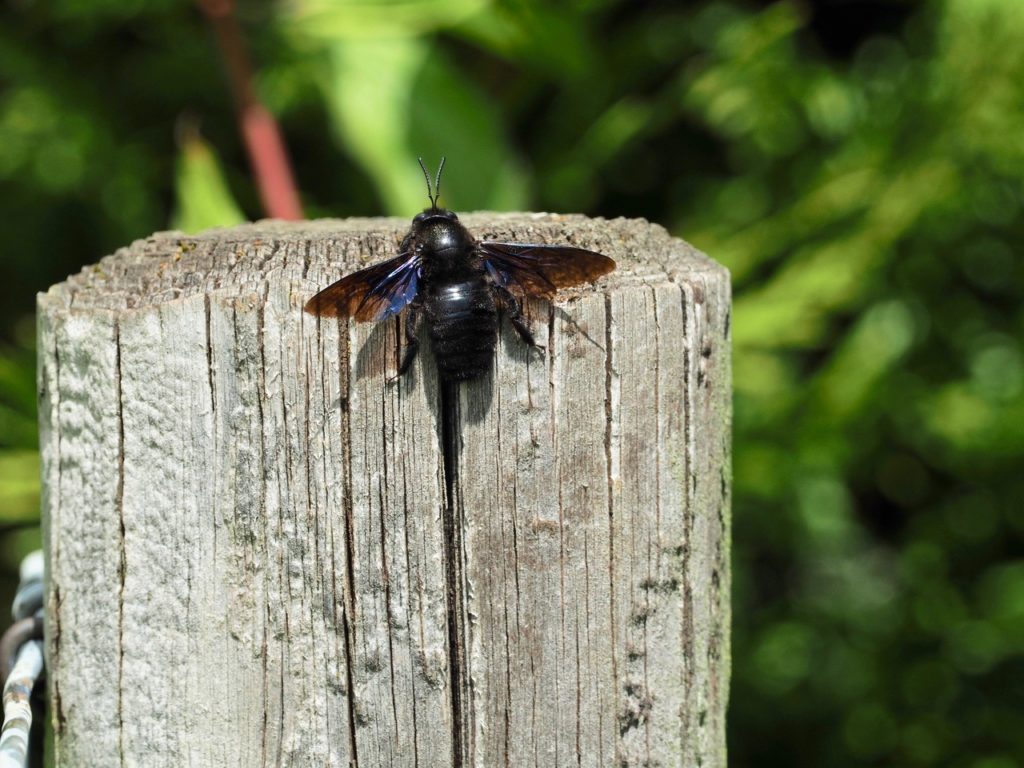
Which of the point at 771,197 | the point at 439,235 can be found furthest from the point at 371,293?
the point at 771,197

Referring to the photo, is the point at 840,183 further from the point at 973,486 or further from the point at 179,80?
the point at 179,80

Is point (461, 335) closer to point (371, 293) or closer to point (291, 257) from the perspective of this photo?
point (371, 293)

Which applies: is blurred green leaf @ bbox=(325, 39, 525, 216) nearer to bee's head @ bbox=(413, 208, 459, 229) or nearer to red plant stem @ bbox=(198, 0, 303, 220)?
red plant stem @ bbox=(198, 0, 303, 220)

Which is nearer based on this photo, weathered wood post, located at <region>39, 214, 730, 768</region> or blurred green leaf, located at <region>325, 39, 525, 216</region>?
weathered wood post, located at <region>39, 214, 730, 768</region>

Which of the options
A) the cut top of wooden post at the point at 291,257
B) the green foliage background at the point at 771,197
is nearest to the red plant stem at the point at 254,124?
the green foliage background at the point at 771,197

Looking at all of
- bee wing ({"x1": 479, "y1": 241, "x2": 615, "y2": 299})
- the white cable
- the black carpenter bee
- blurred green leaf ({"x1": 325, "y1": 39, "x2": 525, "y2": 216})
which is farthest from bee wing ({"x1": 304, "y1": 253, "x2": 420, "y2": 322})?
blurred green leaf ({"x1": 325, "y1": 39, "x2": 525, "y2": 216})
